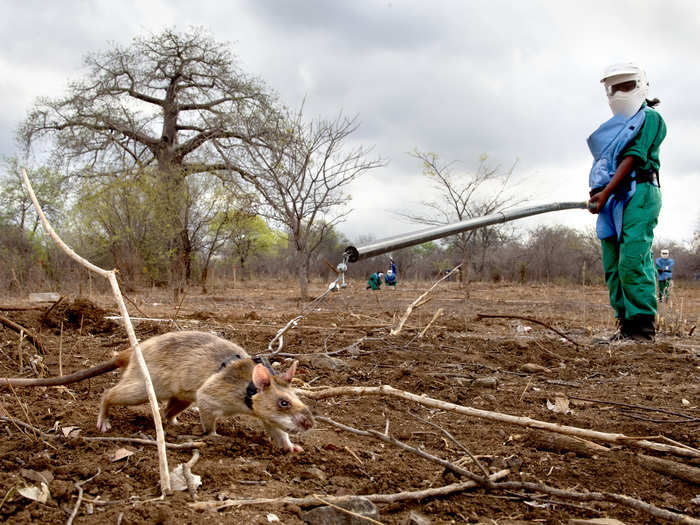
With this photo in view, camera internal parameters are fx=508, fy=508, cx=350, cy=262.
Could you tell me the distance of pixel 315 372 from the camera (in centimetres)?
459

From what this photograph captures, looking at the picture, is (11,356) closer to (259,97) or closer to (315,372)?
(315,372)

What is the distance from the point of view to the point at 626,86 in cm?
666

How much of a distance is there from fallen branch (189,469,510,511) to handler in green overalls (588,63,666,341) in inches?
215

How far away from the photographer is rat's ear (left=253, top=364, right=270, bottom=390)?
277 centimetres

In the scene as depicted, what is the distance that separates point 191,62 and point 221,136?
13.9 feet

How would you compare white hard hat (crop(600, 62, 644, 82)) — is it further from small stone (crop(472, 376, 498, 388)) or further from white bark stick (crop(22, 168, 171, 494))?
white bark stick (crop(22, 168, 171, 494))

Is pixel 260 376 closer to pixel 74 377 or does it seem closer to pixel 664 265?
pixel 74 377

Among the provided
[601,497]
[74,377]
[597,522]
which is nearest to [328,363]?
[74,377]

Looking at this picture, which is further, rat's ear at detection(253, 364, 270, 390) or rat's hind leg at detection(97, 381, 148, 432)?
rat's hind leg at detection(97, 381, 148, 432)

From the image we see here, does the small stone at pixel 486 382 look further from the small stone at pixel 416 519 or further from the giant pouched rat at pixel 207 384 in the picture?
the small stone at pixel 416 519

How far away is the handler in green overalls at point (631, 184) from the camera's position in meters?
6.51

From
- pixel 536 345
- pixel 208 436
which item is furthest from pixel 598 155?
pixel 208 436

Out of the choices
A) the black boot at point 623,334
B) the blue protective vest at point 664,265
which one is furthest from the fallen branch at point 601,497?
the blue protective vest at point 664,265

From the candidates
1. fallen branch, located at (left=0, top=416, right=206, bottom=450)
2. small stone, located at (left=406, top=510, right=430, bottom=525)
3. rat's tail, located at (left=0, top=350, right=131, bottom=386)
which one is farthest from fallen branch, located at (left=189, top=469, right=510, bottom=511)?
rat's tail, located at (left=0, top=350, right=131, bottom=386)
